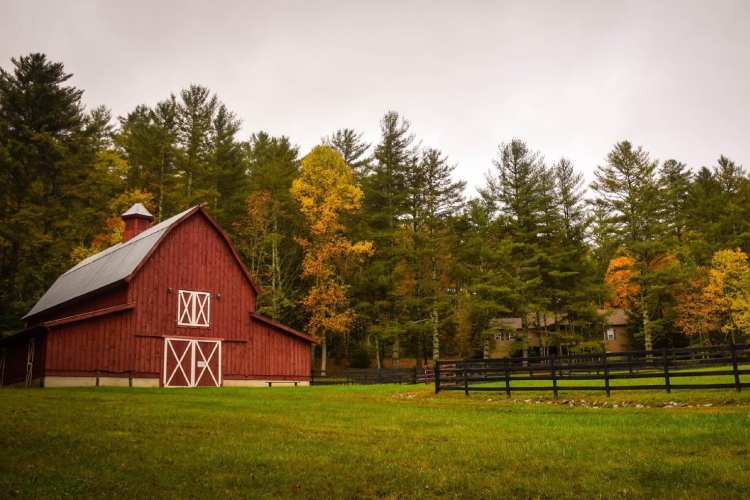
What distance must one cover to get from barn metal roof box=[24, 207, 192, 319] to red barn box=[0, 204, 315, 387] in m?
0.08

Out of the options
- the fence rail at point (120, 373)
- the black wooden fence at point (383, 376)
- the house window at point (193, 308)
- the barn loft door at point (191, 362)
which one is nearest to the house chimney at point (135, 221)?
the house window at point (193, 308)

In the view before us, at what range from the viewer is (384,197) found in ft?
141

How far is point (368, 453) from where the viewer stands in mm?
8438

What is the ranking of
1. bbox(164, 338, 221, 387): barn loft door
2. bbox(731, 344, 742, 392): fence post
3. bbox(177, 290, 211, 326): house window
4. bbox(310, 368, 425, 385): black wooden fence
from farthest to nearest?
1. bbox(310, 368, 425, 385): black wooden fence
2. bbox(177, 290, 211, 326): house window
3. bbox(164, 338, 221, 387): barn loft door
4. bbox(731, 344, 742, 392): fence post

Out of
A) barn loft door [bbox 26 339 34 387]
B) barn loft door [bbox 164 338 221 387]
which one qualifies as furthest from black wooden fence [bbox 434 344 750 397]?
barn loft door [bbox 26 339 34 387]

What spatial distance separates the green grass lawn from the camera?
6.34 metres

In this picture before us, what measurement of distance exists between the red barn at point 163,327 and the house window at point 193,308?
51 millimetres

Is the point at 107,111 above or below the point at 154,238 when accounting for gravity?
above

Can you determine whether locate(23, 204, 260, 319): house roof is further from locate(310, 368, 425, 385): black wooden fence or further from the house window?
locate(310, 368, 425, 385): black wooden fence

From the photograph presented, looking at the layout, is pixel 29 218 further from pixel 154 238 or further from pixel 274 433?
pixel 274 433

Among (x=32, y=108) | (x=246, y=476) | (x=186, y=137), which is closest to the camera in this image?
(x=246, y=476)

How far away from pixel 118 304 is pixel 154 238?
11.8 feet

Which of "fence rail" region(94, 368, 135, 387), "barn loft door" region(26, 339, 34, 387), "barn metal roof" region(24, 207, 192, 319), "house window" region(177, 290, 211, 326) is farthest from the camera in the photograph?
"house window" region(177, 290, 211, 326)

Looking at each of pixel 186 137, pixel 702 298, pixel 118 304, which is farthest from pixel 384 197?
pixel 702 298
